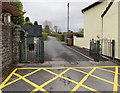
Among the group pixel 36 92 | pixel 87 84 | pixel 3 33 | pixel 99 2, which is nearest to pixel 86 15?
pixel 99 2

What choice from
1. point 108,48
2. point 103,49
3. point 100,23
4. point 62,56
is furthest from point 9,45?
point 100,23

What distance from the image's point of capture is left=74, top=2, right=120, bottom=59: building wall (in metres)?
10.9

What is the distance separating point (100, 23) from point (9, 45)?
30.2 feet

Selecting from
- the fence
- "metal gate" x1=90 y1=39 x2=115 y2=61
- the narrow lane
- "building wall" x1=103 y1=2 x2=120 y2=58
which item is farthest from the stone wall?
"building wall" x1=103 y1=2 x2=120 y2=58

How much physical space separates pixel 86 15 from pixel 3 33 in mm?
13325

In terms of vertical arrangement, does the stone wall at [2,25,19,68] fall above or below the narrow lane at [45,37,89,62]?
above

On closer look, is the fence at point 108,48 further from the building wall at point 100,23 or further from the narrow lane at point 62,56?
the narrow lane at point 62,56

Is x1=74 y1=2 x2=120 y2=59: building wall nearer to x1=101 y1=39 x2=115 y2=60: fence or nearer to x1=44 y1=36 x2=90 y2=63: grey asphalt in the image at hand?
x1=101 y1=39 x2=115 y2=60: fence

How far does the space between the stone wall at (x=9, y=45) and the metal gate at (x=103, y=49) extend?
19.2 ft

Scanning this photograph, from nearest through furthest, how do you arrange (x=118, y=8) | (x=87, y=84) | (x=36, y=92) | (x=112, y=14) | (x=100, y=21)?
(x=36, y=92), (x=87, y=84), (x=118, y=8), (x=112, y=14), (x=100, y=21)

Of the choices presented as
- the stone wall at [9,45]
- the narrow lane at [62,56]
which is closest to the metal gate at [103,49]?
the narrow lane at [62,56]

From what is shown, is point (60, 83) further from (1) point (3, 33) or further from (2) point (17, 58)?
(2) point (17, 58)

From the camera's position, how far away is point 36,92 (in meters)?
5.04

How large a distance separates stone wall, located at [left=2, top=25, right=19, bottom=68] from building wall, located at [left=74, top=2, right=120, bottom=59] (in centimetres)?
735
